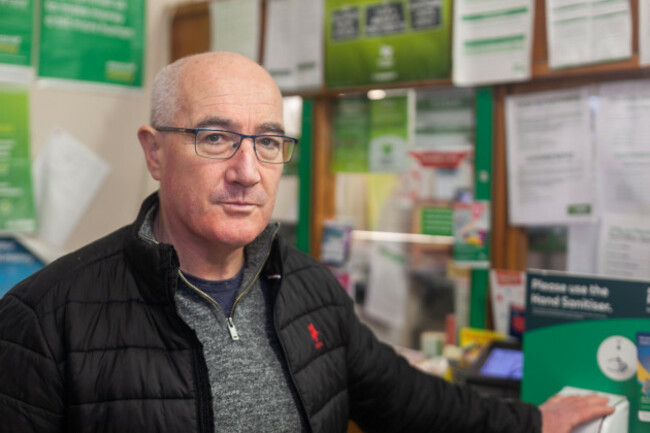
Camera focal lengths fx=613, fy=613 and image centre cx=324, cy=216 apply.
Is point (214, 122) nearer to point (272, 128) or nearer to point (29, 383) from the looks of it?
point (272, 128)

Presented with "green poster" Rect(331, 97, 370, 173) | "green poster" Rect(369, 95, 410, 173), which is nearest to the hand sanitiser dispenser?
"green poster" Rect(369, 95, 410, 173)

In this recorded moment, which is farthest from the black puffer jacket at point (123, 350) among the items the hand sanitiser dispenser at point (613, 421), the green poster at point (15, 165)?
the green poster at point (15, 165)

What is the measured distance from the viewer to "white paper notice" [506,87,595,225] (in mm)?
1884

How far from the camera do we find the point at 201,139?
46.3 inches

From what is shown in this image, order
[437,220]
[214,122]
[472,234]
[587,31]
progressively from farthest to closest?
[437,220] < [472,234] < [587,31] < [214,122]

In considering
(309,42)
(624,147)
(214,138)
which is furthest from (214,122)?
(309,42)

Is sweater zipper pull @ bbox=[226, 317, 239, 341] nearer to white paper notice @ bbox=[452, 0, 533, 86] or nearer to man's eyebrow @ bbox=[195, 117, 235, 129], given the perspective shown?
man's eyebrow @ bbox=[195, 117, 235, 129]

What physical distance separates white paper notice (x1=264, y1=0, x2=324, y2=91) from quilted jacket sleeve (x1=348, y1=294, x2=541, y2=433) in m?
1.33

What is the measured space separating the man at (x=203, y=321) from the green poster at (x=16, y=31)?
56.3 inches

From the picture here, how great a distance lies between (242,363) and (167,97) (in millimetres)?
544

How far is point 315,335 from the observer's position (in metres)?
1.33

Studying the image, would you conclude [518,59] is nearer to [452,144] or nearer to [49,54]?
[452,144]

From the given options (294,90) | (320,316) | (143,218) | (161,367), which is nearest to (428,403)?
(320,316)

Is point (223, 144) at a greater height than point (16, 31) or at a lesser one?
lesser
